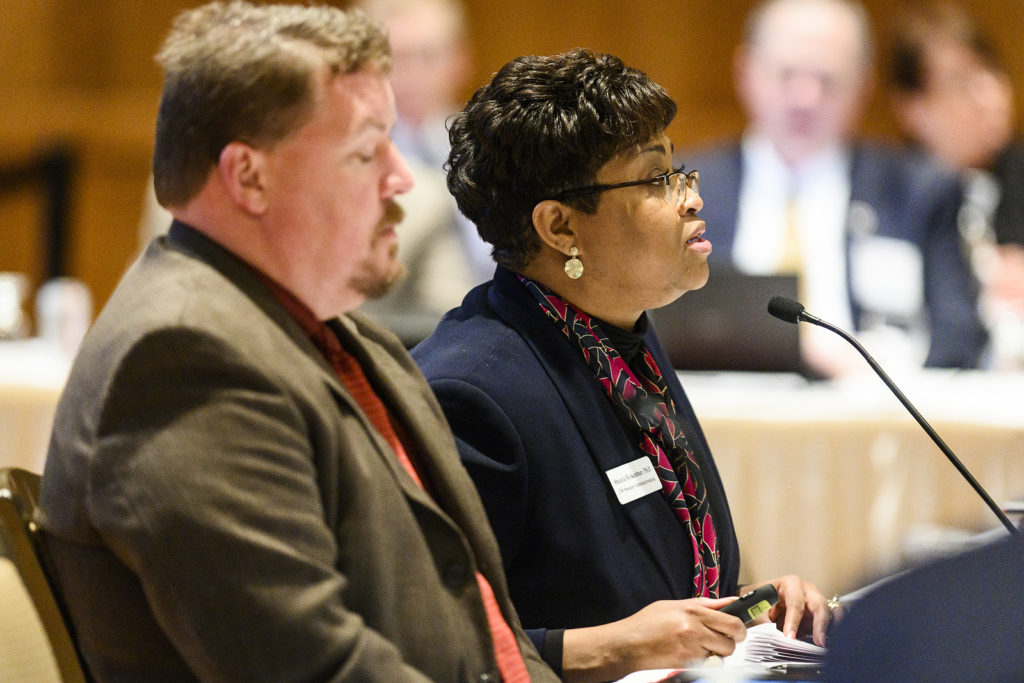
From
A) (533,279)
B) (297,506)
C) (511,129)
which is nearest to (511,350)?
(533,279)

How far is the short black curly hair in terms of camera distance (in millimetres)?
1747

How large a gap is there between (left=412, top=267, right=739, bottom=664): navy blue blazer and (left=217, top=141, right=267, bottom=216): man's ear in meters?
0.58

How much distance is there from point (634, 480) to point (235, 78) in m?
0.89

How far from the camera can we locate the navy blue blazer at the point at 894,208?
429 centimetres

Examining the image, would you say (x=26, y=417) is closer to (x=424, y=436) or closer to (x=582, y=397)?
(x=582, y=397)

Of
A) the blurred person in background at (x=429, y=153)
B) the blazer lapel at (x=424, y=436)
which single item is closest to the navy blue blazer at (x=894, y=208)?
the blurred person in background at (x=429, y=153)

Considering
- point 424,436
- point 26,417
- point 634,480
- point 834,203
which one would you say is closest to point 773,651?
point 634,480

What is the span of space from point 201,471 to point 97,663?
0.28 m

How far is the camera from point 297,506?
42.3 inches

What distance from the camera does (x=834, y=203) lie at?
4645mm

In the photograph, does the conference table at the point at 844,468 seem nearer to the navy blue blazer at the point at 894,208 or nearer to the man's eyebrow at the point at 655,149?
the navy blue blazer at the point at 894,208

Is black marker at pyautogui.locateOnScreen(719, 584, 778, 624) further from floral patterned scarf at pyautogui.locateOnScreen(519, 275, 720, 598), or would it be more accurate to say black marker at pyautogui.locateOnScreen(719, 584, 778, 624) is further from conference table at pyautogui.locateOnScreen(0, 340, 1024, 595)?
conference table at pyautogui.locateOnScreen(0, 340, 1024, 595)

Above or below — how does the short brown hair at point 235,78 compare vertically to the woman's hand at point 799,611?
above

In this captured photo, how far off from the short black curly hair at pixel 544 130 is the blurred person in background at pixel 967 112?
3.13 meters
